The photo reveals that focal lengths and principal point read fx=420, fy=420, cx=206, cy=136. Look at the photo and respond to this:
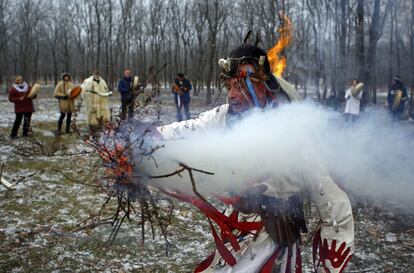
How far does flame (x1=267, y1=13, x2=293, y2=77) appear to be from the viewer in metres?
A: 2.79

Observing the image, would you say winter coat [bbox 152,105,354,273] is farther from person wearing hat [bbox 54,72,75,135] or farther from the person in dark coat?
the person in dark coat

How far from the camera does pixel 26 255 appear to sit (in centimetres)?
487

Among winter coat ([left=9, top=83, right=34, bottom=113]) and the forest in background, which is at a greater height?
the forest in background

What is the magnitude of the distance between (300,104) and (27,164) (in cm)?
820

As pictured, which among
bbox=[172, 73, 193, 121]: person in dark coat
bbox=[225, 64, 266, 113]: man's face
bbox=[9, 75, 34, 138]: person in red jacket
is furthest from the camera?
bbox=[172, 73, 193, 121]: person in dark coat

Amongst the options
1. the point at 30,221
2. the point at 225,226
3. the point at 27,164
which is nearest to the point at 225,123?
the point at 225,226

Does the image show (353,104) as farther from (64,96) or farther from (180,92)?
(64,96)

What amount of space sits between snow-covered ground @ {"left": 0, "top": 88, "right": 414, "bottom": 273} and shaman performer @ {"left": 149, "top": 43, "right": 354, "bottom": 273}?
72.5 inches

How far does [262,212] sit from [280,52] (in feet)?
4.31

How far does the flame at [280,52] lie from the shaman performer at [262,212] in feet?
1.15

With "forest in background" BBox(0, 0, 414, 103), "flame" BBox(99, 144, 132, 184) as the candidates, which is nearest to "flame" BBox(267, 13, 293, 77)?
"flame" BBox(99, 144, 132, 184)

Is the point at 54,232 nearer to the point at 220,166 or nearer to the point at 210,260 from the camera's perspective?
the point at 210,260

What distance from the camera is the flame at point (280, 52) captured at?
9.16ft

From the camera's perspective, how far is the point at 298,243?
228cm
